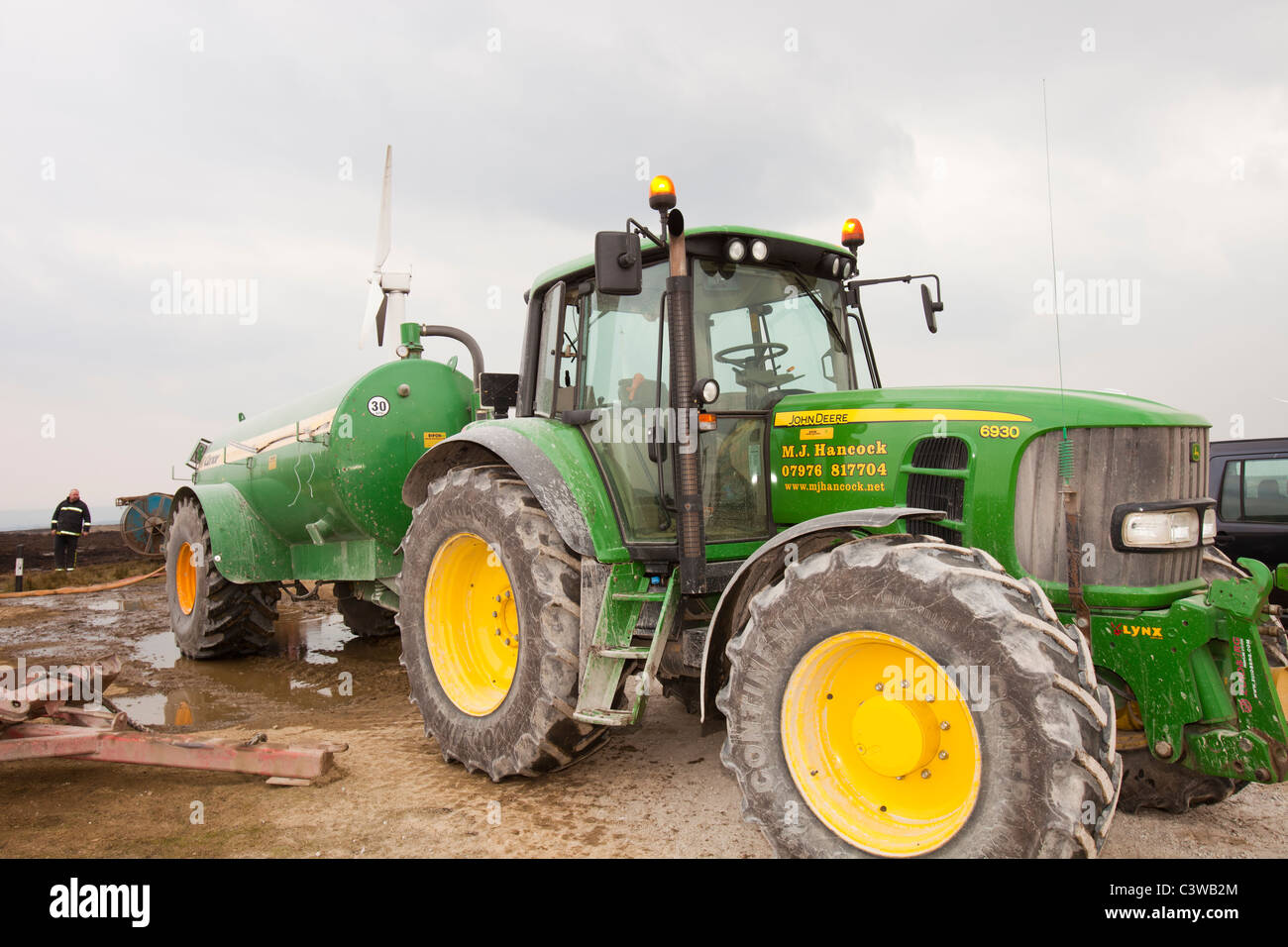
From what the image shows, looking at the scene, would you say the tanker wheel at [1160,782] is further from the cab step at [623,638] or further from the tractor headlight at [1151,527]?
the cab step at [623,638]

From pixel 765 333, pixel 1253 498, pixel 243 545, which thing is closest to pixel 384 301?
pixel 243 545

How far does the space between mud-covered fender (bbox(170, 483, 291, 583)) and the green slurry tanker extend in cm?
270

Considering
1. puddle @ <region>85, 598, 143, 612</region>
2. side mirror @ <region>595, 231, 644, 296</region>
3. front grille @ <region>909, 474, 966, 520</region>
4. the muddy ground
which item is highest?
side mirror @ <region>595, 231, 644, 296</region>

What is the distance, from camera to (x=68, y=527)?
14680 mm

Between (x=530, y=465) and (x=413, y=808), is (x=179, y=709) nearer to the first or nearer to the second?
(x=413, y=808)

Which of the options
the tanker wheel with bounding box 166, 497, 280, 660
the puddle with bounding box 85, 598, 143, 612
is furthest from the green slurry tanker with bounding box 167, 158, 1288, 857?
the puddle with bounding box 85, 598, 143, 612

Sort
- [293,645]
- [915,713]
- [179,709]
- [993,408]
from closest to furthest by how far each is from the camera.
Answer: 1. [915,713]
2. [993,408]
3. [179,709]
4. [293,645]

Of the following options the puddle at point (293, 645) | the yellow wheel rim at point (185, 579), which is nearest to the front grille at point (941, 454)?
the puddle at point (293, 645)

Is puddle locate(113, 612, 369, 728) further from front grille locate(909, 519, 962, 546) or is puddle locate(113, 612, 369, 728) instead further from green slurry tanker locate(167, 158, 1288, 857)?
front grille locate(909, 519, 962, 546)

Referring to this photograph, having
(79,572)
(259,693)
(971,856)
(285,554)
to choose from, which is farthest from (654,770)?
(79,572)

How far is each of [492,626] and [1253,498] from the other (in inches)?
255

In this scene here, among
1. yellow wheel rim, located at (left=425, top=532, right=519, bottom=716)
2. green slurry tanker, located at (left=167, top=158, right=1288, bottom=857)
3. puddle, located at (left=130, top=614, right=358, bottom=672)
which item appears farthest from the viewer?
puddle, located at (left=130, top=614, right=358, bottom=672)

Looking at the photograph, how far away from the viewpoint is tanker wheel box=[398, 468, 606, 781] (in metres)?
4.09

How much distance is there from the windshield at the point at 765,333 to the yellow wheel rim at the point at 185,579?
645 cm
